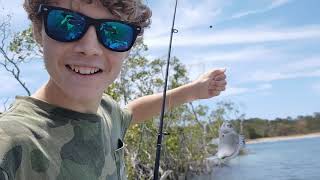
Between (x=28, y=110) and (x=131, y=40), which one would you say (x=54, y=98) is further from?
(x=131, y=40)

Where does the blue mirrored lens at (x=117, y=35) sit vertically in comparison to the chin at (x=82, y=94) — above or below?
above

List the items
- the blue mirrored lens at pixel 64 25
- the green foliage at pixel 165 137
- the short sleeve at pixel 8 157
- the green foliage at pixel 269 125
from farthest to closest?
the green foliage at pixel 269 125 → the green foliage at pixel 165 137 → the blue mirrored lens at pixel 64 25 → the short sleeve at pixel 8 157

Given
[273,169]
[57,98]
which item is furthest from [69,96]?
[273,169]

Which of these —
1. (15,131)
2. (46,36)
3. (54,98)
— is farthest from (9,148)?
(46,36)

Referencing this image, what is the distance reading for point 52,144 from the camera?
5.22 ft

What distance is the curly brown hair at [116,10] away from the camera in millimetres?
1737

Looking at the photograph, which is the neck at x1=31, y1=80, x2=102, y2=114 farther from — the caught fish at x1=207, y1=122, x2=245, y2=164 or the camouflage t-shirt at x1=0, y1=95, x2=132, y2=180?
the caught fish at x1=207, y1=122, x2=245, y2=164

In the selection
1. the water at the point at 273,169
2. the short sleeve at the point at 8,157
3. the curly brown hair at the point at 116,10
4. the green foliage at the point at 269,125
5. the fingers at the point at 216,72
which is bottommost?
the water at the point at 273,169

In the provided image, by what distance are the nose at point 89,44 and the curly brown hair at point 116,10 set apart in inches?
4.5

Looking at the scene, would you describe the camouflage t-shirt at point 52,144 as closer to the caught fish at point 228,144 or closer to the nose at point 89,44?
the nose at point 89,44

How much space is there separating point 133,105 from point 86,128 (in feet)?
3.09

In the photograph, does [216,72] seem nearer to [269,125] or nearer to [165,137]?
[165,137]

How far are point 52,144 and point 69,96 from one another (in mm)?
189

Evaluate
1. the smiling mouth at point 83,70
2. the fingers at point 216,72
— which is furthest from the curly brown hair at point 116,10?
the fingers at point 216,72
